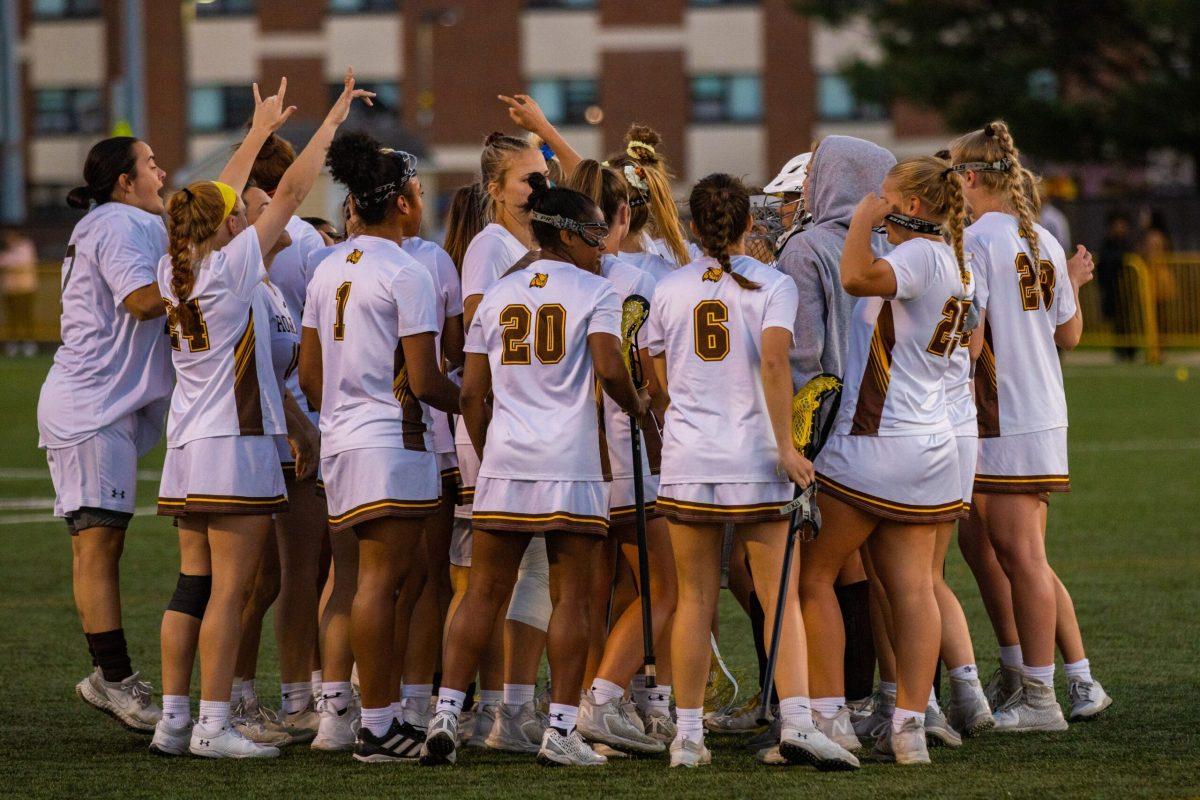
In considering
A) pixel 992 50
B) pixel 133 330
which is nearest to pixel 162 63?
pixel 992 50

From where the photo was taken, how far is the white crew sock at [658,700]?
6.63 metres

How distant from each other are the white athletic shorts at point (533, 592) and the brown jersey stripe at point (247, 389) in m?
1.00

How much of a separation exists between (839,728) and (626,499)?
105cm

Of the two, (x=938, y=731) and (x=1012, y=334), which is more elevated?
(x=1012, y=334)

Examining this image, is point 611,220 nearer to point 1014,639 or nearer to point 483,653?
point 483,653

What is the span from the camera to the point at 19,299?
3150cm

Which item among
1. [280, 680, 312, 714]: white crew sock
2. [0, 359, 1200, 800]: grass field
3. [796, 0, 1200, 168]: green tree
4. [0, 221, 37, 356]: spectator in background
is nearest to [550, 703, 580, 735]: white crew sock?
[0, 359, 1200, 800]: grass field

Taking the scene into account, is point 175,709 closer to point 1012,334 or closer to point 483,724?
point 483,724

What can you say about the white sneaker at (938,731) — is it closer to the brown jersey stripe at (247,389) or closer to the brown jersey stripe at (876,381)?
the brown jersey stripe at (876,381)

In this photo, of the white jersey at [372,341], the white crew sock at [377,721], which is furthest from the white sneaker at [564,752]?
the white jersey at [372,341]

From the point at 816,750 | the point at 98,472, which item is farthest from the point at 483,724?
the point at 98,472

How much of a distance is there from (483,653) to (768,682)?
103cm

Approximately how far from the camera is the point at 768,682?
19.8ft

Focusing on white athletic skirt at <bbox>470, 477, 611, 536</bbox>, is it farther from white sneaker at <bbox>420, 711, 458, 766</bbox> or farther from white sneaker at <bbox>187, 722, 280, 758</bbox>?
white sneaker at <bbox>187, 722, 280, 758</bbox>
